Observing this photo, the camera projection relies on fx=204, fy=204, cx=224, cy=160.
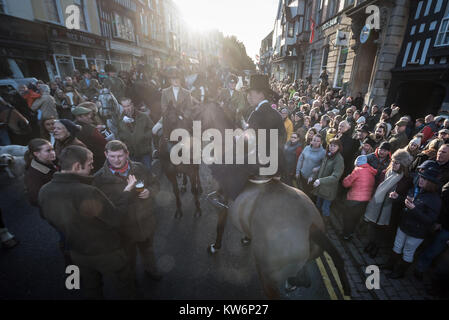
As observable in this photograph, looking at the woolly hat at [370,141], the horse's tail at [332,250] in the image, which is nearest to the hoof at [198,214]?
the horse's tail at [332,250]

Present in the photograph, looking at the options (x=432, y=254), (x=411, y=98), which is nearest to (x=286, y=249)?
(x=432, y=254)

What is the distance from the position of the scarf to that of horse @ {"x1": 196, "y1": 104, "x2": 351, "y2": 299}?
1966 mm

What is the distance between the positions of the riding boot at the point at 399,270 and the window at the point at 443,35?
35.8 ft

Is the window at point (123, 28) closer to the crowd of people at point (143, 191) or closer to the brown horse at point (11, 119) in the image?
the brown horse at point (11, 119)

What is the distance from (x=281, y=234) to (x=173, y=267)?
2.34m

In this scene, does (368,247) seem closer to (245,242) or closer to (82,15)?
(245,242)

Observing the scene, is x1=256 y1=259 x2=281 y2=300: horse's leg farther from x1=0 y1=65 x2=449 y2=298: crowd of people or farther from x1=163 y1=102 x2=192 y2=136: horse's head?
x1=163 y1=102 x2=192 y2=136: horse's head

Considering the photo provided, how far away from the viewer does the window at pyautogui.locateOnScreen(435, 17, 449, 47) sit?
8.95 metres

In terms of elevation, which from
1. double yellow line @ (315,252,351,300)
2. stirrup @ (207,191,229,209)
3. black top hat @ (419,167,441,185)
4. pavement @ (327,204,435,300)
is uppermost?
black top hat @ (419,167,441,185)

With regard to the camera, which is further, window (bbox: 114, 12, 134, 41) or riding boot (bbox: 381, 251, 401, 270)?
window (bbox: 114, 12, 134, 41)

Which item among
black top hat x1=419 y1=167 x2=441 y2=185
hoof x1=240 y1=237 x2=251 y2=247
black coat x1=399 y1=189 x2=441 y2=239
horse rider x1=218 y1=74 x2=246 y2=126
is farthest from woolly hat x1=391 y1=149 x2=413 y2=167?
horse rider x1=218 y1=74 x2=246 y2=126

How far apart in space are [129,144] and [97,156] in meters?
0.84

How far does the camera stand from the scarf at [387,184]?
11.8ft

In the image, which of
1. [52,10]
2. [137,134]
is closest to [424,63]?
[137,134]
